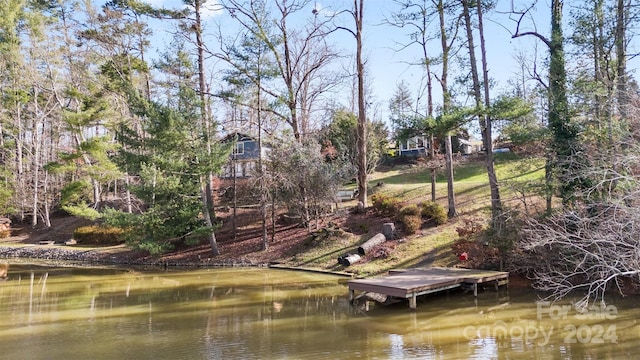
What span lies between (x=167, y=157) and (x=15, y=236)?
17495 millimetres

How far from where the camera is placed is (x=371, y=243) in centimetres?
1684

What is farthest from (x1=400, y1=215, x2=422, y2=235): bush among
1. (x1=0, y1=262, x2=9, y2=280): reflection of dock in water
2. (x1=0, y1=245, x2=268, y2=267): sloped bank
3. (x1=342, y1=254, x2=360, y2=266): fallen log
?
(x1=0, y1=262, x2=9, y2=280): reflection of dock in water

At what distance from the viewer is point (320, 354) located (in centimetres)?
740

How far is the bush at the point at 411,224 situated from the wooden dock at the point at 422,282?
4.40m

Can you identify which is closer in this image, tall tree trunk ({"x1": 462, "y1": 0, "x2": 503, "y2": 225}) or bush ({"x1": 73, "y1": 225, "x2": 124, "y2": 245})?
tall tree trunk ({"x1": 462, "y1": 0, "x2": 503, "y2": 225})

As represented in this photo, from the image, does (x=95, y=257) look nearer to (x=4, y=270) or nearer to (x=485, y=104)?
(x=4, y=270)

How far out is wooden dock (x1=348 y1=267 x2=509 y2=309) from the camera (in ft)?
34.6

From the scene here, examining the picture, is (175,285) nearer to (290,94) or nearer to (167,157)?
(167,157)

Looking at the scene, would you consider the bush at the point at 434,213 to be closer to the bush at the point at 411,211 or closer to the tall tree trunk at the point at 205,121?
the bush at the point at 411,211

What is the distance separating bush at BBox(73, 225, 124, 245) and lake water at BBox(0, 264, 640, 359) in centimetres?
1129

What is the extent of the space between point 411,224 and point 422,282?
6.47 metres

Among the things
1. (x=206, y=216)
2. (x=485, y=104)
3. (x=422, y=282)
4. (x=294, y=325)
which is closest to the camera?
(x=294, y=325)

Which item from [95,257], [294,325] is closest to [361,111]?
[294,325]

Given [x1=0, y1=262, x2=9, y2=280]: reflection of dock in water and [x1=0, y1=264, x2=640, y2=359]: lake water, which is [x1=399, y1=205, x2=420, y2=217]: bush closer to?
[x1=0, y1=264, x2=640, y2=359]: lake water
